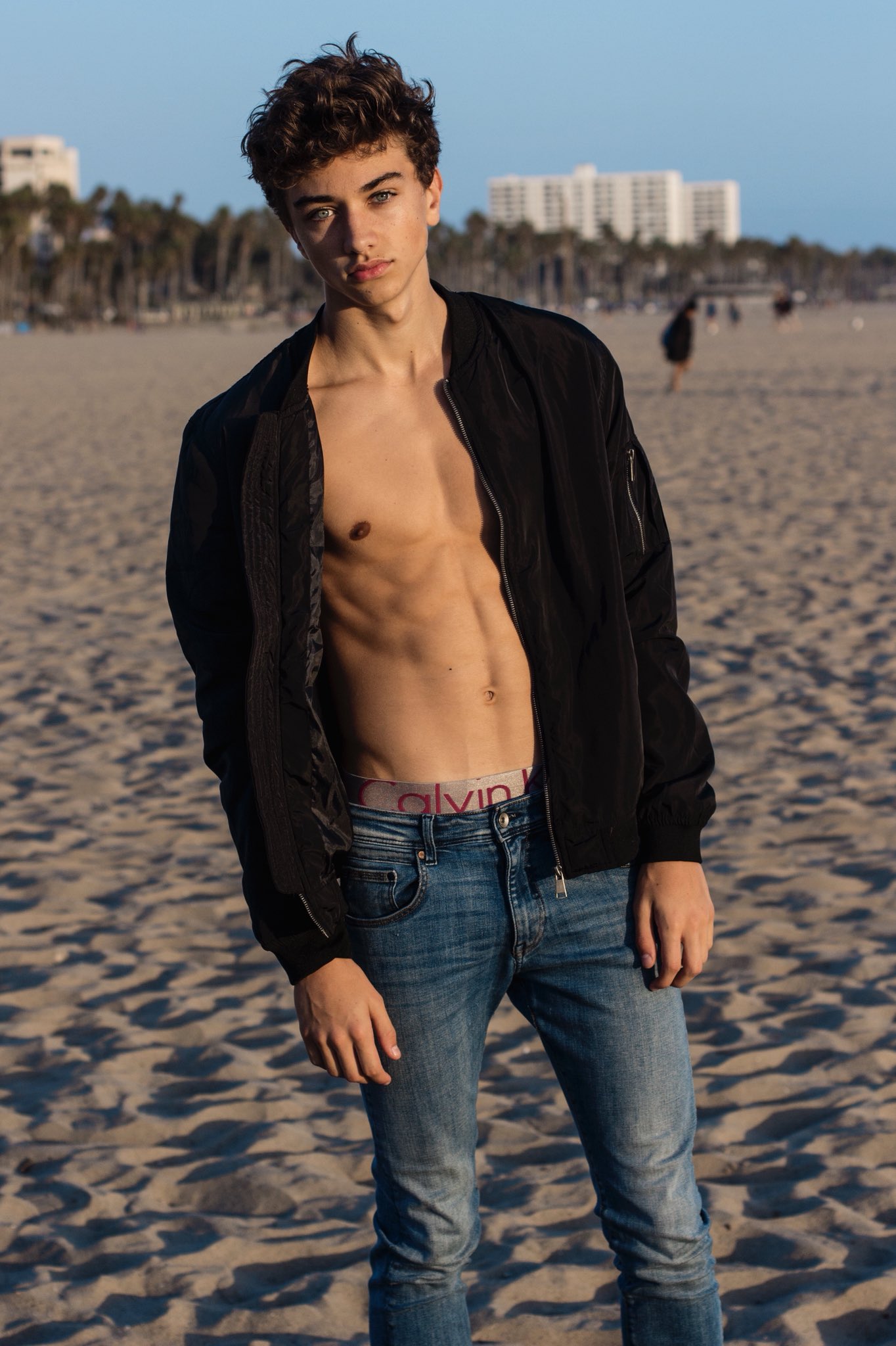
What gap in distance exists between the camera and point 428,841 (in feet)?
6.86

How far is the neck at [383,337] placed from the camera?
2.14 m

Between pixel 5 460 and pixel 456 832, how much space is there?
57.2ft

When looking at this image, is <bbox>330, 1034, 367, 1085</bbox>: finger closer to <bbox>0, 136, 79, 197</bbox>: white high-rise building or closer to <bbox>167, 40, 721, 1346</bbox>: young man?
<bbox>167, 40, 721, 1346</bbox>: young man

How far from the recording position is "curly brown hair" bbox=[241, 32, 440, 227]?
202 cm

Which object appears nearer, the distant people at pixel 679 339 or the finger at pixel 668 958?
the finger at pixel 668 958

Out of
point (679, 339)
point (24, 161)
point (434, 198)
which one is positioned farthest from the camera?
point (24, 161)

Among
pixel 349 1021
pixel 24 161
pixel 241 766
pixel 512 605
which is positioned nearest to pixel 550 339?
pixel 512 605

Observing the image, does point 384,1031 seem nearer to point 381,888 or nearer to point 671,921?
point 381,888

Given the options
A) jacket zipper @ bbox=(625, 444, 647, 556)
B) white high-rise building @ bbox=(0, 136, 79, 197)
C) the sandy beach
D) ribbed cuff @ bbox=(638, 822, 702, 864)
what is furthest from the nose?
white high-rise building @ bbox=(0, 136, 79, 197)

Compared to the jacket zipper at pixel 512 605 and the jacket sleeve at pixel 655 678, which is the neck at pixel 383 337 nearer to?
the jacket zipper at pixel 512 605

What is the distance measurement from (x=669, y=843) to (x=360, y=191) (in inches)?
40.8

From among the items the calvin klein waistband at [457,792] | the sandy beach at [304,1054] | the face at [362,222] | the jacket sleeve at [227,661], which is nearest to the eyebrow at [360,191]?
the face at [362,222]

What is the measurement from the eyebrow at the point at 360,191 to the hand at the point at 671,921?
41.5 inches

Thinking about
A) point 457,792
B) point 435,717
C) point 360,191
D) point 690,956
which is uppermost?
point 360,191
